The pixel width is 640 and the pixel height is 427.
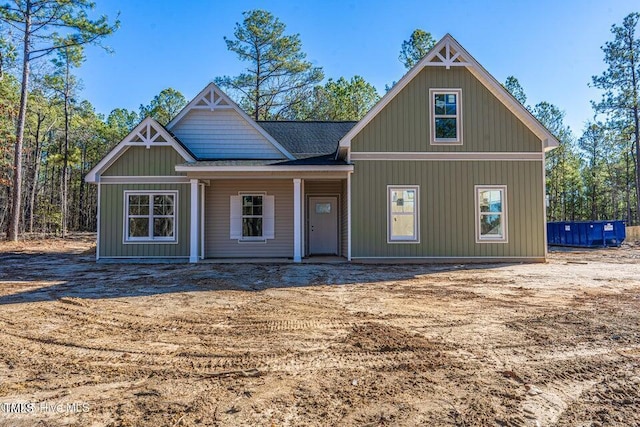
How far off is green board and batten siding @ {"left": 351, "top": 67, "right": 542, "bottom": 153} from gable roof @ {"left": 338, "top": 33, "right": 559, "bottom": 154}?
4.5 inches

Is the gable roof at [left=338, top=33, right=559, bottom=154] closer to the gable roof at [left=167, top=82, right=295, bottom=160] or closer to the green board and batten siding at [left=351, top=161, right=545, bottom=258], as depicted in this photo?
the green board and batten siding at [left=351, top=161, right=545, bottom=258]

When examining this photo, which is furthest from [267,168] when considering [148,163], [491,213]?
[491,213]

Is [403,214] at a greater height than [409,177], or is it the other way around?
[409,177]

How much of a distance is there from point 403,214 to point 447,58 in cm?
470

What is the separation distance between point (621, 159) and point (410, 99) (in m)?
35.6

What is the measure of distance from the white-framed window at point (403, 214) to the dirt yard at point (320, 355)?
3.60 m

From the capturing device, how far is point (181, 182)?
11609mm

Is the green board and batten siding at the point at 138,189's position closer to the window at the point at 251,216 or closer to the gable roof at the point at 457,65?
A: the window at the point at 251,216

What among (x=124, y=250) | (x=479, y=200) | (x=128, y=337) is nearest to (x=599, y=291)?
(x=479, y=200)

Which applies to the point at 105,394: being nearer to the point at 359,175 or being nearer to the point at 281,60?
the point at 359,175

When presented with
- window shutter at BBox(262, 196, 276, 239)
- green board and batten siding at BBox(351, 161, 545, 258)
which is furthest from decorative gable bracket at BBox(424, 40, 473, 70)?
window shutter at BBox(262, 196, 276, 239)

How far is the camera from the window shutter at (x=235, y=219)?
12.2m

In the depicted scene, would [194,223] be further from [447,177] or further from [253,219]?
[447,177]

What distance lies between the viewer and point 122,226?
37.7ft
